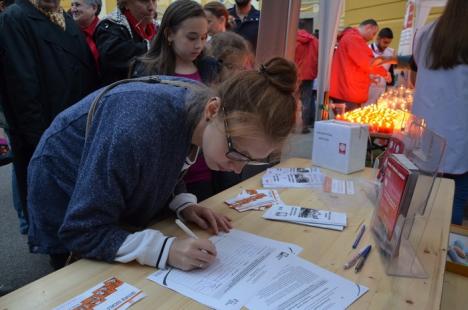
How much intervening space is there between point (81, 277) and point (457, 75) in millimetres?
1542

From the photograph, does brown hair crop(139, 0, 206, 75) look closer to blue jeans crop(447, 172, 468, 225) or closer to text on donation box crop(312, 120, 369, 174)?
text on donation box crop(312, 120, 369, 174)

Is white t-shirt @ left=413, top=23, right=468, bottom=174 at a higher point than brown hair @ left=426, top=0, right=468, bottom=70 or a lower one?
lower

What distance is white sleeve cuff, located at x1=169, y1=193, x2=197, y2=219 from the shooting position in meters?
1.06

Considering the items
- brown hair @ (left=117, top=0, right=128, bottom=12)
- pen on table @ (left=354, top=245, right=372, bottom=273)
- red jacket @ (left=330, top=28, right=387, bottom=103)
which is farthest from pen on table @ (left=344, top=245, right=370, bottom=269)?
red jacket @ (left=330, top=28, right=387, bottom=103)

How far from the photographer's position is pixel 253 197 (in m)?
1.22

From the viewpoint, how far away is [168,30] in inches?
65.1

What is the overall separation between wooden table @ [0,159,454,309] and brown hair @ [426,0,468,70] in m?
0.63

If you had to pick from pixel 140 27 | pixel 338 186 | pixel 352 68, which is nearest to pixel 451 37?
pixel 338 186

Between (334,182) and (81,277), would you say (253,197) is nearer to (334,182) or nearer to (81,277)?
(334,182)

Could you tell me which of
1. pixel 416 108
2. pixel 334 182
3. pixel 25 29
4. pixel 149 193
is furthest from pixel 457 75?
pixel 25 29

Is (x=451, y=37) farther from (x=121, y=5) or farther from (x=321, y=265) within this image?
(x=121, y=5)

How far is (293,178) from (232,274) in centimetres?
69

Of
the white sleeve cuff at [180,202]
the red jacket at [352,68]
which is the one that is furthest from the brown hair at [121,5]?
the red jacket at [352,68]

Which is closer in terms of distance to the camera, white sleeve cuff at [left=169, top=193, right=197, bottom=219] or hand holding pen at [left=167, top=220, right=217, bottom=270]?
hand holding pen at [left=167, top=220, right=217, bottom=270]
